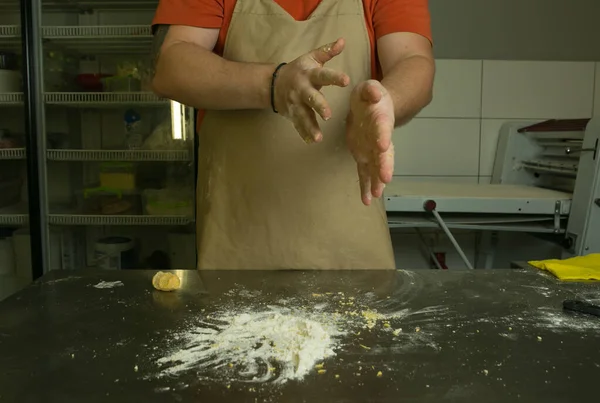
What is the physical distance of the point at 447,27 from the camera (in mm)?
2166

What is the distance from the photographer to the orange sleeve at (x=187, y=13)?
38.4 inches

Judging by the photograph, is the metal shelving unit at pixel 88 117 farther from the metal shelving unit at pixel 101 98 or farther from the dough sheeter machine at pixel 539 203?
the dough sheeter machine at pixel 539 203

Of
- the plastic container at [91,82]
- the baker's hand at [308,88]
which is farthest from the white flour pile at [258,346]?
the plastic container at [91,82]

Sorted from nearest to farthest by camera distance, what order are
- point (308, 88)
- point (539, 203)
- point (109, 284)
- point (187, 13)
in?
point (308, 88)
point (109, 284)
point (187, 13)
point (539, 203)

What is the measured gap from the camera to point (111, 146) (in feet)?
7.66

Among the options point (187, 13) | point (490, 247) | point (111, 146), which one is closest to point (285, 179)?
point (187, 13)

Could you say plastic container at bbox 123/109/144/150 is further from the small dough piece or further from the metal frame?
the small dough piece

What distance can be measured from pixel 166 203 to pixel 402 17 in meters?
1.44

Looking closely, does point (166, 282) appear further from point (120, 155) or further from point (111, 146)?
point (111, 146)

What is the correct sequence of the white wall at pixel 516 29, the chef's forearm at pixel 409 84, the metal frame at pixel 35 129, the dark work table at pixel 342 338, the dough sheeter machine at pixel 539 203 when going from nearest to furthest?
the dark work table at pixel 342 338 → the chef's forearm at pixel 409 84 → the dough sheeter machine at pixel 539 203 → the metal frame at pixel 35 129 → the white wall at pixel 516 29

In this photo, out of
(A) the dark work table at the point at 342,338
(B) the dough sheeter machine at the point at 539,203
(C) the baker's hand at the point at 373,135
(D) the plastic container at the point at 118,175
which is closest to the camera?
(A) the dark work table at the point at 342,338

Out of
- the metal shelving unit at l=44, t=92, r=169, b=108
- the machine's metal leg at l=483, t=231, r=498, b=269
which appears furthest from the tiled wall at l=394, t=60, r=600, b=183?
the metal shelving unit at l=44, t=92, r=169, b=108

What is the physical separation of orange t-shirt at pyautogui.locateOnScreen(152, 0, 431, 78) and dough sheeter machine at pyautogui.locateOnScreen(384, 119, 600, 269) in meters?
0.67

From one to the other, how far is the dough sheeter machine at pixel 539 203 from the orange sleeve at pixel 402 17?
2.19 ft
